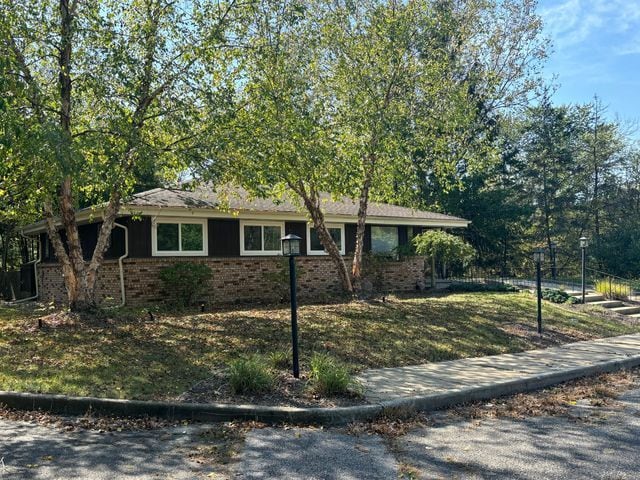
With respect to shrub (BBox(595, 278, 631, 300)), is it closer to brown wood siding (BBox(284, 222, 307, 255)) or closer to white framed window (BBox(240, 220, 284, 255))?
brown wood siding (BBox(284, 222, 307, 255))

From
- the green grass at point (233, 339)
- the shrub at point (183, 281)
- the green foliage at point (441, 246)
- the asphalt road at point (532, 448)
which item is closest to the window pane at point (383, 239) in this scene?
the green foliage at point (441, 246)

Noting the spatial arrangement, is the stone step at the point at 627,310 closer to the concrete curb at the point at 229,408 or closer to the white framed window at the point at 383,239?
the white framed window at the point at 383,239

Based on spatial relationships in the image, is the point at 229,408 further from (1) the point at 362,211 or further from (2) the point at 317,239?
(2) the point at 317,239

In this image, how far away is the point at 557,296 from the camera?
15.6m

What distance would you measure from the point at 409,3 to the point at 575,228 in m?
24.9

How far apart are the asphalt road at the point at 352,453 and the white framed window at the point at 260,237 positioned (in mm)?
9861

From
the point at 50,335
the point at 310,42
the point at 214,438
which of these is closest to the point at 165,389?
the point at 214,438

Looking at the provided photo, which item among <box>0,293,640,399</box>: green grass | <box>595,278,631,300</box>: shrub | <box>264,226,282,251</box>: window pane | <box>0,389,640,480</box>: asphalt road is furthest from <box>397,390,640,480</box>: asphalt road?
<box>595,278,631,300</box>: shrub

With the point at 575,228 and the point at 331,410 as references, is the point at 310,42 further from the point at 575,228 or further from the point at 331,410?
the point at 575,228

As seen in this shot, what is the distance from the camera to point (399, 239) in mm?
19031

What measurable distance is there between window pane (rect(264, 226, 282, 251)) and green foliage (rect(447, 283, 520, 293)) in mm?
6320

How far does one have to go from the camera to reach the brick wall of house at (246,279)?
43.2 feet

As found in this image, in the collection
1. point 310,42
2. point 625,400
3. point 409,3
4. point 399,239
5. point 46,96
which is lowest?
point 625,400

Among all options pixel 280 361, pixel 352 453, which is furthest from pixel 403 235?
pixel 352 453
